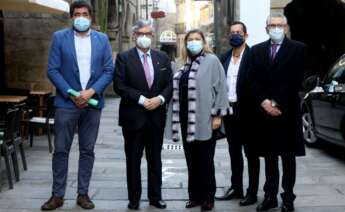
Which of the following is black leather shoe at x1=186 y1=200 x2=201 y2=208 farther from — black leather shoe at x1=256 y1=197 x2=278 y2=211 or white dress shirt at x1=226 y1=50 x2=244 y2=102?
white dress shirt at x1=226 y1=50 x2=244 y2=102

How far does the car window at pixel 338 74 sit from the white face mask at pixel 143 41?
4.12 m

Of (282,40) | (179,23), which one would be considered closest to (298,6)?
(282,40)

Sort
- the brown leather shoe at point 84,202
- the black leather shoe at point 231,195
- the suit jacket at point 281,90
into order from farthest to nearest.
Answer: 1. the black leather shoe at point 231,195
2. the brown leather shoe at point 84,202
3. the suit jacket at point 281,90

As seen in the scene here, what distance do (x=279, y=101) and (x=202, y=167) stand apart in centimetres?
103

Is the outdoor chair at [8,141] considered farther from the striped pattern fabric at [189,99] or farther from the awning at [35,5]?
the awning at [35,5]

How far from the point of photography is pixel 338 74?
33.3 feet

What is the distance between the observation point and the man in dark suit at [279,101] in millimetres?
6543

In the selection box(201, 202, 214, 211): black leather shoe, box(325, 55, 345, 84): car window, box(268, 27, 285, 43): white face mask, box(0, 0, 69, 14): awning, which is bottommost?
box(201, 202, 214, 211): black leather shoe

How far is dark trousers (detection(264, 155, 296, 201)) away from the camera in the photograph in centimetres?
665

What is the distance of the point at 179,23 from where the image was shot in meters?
67.1

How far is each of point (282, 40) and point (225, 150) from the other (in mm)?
5200

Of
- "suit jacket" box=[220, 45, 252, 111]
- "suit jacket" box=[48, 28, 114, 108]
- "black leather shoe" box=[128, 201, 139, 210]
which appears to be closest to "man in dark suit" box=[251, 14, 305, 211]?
"suit jacket" box=[220, 45, 252, 111]

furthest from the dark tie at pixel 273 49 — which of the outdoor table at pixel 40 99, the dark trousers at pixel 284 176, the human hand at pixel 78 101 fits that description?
the outdoor table at pixel 40 99

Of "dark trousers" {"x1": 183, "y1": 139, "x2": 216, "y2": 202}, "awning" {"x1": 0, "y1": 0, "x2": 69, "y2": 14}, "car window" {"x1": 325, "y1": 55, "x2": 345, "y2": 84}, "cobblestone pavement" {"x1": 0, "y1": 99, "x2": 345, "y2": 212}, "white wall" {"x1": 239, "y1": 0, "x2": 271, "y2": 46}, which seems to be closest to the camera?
"dark trousers" {"x1": 183, "y1": 139, "x2": 216, "y2": 202}
